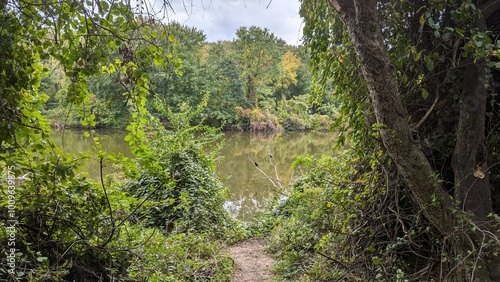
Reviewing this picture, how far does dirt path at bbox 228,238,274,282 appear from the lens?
4266 mm

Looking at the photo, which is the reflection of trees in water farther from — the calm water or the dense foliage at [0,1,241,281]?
the dense foliage at [0,1,241,281]

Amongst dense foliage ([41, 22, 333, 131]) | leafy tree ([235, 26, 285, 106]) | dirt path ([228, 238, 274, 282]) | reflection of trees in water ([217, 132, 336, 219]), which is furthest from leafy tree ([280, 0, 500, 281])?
leafy tree ([235, 26, 285, 106])

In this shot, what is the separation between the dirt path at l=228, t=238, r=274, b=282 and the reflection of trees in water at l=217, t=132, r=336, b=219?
2.38 meters

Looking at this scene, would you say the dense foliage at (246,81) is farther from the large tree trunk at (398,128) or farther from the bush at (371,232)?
the large tree trunk at (398,128)

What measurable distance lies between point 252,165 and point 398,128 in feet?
41.1

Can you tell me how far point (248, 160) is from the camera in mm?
15617

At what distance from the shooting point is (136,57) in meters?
1.93

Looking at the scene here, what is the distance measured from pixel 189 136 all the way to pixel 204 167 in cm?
76

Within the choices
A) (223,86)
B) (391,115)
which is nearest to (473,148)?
(391,115)

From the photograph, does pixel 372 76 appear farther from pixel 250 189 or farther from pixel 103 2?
pixel 250 189

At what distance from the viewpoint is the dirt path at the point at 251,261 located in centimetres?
427

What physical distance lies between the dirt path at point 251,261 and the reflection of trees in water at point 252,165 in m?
2.38

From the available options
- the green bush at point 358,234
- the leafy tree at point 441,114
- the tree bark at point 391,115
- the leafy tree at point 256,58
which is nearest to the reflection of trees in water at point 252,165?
the leafy tree at point 256,58

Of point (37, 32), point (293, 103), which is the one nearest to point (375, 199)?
point (37, 32)
